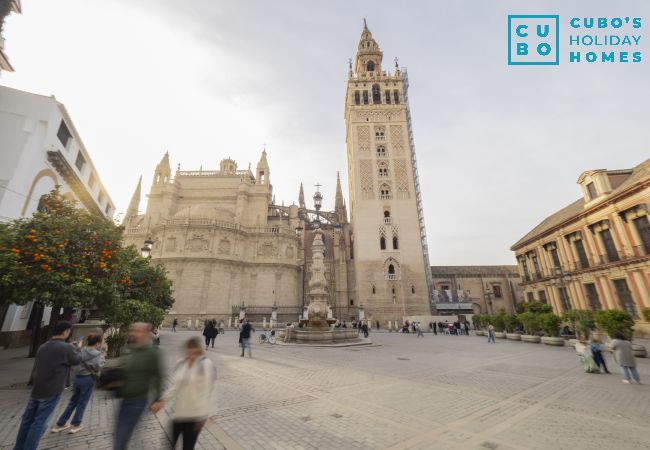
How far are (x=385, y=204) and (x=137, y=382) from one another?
115 feet

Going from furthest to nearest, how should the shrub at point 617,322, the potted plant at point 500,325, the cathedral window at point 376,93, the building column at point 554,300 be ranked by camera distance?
the cathedral window at point 376,93 → the building column at point 554,300 → the potted plant at point 500,325 → the shrub at point 617,322

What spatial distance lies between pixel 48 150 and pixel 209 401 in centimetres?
1640

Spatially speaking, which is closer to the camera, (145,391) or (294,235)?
(145,391)

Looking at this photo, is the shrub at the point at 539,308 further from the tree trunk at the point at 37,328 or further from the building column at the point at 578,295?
the tree trunk at the point at 37,328

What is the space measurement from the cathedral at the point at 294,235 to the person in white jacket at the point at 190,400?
2621cm

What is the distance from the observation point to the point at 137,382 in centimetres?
287

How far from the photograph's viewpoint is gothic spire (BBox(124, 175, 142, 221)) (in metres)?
42.9

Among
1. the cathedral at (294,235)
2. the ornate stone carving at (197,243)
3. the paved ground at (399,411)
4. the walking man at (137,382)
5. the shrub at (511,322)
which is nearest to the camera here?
the walking man at (137,382)

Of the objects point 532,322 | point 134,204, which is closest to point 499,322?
point 532,322

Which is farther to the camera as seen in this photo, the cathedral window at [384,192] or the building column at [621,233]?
the cathedral window at [384,192]

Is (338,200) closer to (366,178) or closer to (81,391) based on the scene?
(366,178)

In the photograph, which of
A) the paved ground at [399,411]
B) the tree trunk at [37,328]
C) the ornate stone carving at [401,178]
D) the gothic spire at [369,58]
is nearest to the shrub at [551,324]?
the paved ground at [399,411]

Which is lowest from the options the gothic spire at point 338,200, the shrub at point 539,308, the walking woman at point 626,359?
the walking woman at point 626,359

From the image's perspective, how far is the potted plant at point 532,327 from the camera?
17.1 meters
